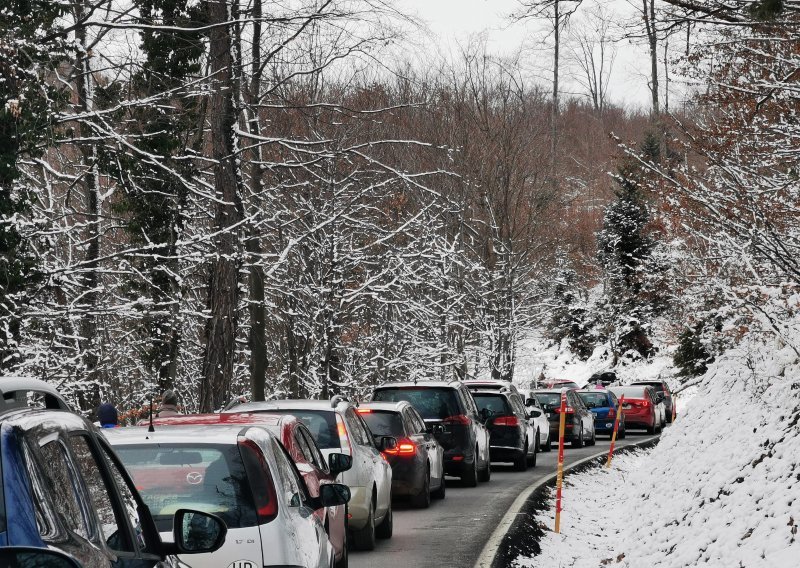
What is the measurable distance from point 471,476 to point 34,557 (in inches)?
739

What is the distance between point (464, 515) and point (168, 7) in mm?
15811

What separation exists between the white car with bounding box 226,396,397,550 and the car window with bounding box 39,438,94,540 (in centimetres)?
831

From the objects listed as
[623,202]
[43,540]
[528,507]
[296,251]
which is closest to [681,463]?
[528,507]

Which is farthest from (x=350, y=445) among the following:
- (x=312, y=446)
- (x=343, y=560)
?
(x=312, y=446)

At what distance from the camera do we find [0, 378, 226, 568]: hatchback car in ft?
9.04

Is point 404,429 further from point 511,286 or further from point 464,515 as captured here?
point 511,286

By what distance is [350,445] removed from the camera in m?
12.3

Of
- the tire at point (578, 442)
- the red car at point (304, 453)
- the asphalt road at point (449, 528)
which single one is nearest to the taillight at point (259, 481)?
the red car at point (304, 453)

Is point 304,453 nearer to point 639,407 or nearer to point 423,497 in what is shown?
point 423,497

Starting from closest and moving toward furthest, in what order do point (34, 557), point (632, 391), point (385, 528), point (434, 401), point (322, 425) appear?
point (34, 557), point (322, 425), point (385, 528), point (434, 401), point (632, 391)

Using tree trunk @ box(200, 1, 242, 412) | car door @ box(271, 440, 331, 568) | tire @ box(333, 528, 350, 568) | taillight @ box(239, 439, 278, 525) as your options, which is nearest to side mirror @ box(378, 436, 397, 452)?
tire @ box(333, 528, 350, 568)

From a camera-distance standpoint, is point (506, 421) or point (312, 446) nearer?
point (312, 446)

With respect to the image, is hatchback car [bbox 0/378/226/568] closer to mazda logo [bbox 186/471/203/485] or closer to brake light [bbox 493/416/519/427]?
mazda logo [bbox 186/471/203/485]

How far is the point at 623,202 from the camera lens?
63.1 meters
